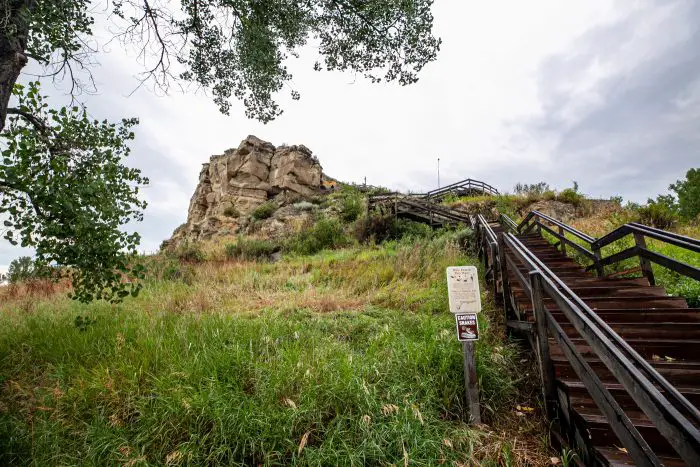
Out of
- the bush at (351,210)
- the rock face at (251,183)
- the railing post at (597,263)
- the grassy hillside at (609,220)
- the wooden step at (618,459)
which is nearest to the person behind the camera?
the wooden step at (618,459)

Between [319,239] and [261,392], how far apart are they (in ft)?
41.4

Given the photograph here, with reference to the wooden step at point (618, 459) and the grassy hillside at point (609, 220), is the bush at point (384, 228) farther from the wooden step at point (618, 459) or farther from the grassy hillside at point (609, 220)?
the wooden step at point (618, 459)

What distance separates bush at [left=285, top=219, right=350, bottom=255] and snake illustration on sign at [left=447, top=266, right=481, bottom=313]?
1136cm

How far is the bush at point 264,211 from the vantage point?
24297 millimetres

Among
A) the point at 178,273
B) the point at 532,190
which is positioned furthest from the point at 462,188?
the point at 178,273

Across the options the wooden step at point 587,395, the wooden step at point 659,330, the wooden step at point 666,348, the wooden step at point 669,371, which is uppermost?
the wooden step at point 659,330

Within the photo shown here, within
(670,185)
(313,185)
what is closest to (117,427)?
(313,185)

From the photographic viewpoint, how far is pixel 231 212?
2636cm

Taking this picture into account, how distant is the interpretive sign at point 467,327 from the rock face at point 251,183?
75.6 ft

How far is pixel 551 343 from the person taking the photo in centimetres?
397

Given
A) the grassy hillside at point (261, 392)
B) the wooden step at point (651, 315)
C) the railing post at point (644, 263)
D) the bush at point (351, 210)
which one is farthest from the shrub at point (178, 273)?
the railing post at point (644, 263)

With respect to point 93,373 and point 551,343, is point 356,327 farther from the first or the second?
point 93,373

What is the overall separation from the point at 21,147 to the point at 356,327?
505cm

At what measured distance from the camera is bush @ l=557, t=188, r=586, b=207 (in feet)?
59.7
